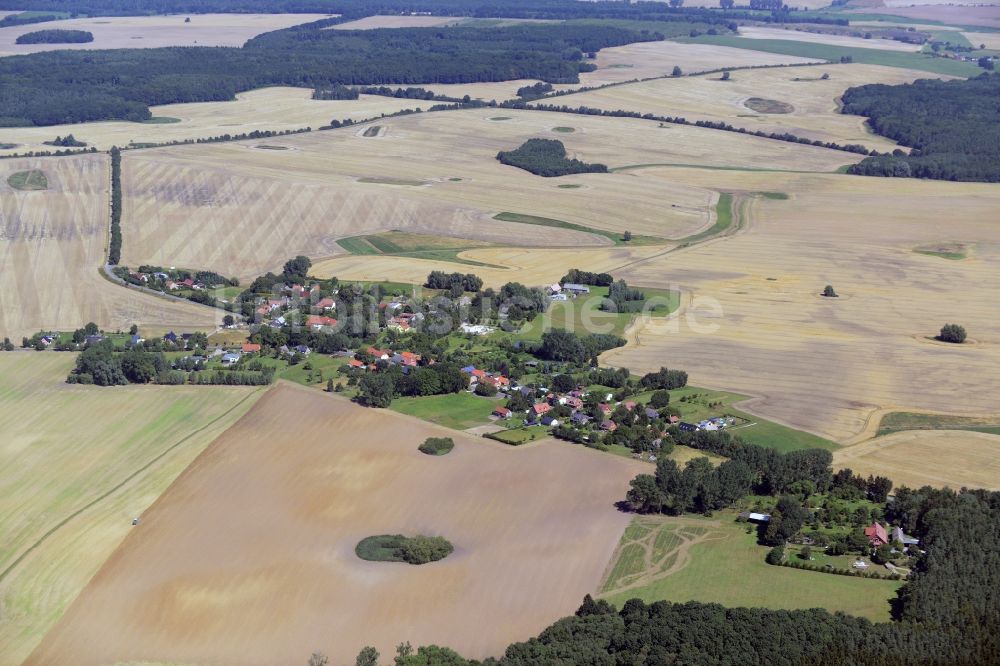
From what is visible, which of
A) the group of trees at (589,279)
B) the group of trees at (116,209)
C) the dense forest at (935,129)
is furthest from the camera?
the dense forest at (935,129)

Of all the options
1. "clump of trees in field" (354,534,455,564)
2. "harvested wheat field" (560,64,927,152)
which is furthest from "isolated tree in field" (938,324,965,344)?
"harvested wheat field" (560,64,927,152)

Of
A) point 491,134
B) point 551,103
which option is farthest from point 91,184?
point 551,103

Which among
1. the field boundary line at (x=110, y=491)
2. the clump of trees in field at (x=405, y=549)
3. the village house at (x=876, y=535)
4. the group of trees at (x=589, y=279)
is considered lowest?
the field boundary line at (x=110, y=491)

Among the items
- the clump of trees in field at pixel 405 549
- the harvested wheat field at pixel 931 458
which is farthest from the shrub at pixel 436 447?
the harvested wheat field at pixel 931 458

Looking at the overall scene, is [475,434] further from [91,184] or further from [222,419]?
[91,184]

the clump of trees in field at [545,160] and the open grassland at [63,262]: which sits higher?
the clump of trees in field at [545,160]

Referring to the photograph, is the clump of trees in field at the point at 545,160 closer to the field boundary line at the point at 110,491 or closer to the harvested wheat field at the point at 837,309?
the harvested wheat field at the point at 837,309

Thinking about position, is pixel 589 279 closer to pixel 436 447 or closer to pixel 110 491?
pixel 436 447

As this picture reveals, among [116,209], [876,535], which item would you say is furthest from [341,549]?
[116,209]
